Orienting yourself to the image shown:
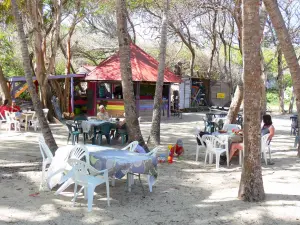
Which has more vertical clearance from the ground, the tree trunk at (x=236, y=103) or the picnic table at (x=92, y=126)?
the tree trunk at (x=236, y=103)

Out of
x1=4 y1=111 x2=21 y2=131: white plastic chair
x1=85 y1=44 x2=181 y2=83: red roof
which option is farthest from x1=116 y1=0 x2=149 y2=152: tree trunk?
x1=85 y1=44 x2=181 y2=83: red roof

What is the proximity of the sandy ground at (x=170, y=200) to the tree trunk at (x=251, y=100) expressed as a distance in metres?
0.32

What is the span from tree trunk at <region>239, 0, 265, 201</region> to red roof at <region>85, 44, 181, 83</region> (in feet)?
44.5

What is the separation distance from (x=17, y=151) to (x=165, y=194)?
507 centimetres

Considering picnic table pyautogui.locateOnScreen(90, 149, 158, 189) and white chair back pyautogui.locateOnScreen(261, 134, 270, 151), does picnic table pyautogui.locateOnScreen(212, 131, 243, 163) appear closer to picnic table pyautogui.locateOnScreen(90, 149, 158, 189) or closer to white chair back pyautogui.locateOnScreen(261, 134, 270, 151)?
white chair back pyautogui.locateOnScreen(261, 134, 270, 151)

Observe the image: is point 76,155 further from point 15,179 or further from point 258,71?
point 258,71

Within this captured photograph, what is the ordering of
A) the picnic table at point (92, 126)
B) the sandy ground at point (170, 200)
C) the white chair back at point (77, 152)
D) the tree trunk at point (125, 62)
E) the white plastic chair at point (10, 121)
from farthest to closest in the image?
the white plastic chair at point (10, 121), the picnic table at point (92, 126), the tree trunk at point (125, 62), the white chair back at point (77, 152), the sandy ground at point (170, 200)

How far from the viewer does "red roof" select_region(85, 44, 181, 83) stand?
62.5 ft

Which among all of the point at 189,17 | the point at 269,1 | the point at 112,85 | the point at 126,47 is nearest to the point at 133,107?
the point at 126,47

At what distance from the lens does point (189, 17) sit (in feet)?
48.0

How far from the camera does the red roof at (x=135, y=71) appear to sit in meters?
19.1

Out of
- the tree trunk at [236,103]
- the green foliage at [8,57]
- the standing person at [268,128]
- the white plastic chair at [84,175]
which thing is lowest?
the white plastic chair at [84,175]

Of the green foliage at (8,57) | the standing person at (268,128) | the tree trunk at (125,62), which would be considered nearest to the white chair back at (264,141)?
the standing person at (268,128)

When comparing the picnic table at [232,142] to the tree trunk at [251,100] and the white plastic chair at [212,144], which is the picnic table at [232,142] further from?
the tree trunk at [251,100]
